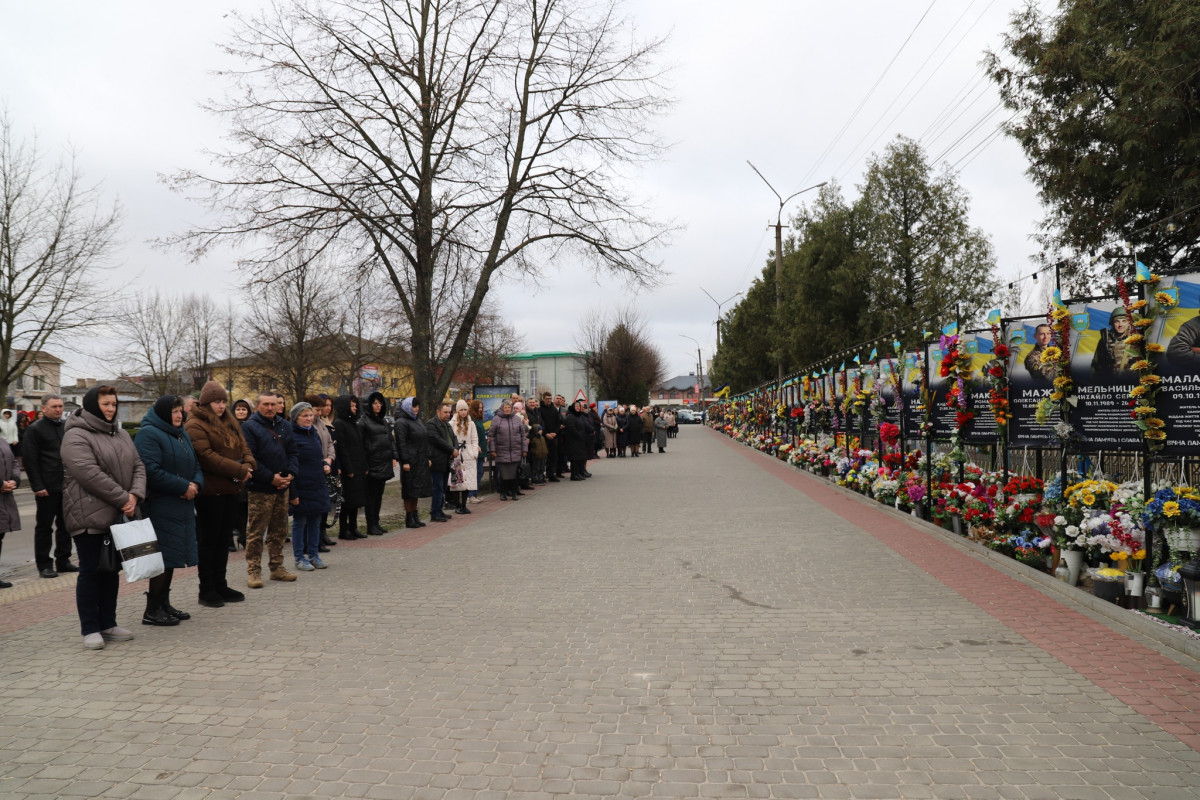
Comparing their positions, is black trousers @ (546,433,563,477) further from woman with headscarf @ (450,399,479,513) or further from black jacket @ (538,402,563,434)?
woman with headscarf @ (450,399,479,513)

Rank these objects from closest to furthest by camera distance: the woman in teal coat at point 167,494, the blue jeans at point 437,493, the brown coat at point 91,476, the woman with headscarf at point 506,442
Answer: the brown coat at point 91,476 → the woman in teal coat at point 167,494 → the blue jeans at point 437,493 → the woman with headscarf at point 506,442

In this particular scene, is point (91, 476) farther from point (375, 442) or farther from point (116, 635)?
point (375, 442)

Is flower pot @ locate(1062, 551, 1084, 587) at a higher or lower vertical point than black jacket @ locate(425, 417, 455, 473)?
lower

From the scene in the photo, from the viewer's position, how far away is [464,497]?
13.6 metres

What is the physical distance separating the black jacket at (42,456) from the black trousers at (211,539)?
109 inches

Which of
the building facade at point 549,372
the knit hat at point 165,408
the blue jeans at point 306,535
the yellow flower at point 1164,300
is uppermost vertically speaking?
the building facade at point 549,372

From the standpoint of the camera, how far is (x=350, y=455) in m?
10.2

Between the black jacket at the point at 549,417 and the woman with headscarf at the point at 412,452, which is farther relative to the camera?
the black jacket at the point at 549,417

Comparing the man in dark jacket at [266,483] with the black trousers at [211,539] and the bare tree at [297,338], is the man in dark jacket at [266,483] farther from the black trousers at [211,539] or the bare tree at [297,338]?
the bare tree at [297,338]

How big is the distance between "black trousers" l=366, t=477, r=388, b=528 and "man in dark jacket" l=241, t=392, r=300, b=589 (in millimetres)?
2979

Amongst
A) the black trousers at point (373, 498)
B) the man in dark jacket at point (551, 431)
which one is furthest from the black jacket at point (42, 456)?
the man in dark jacket at point (551, 431)

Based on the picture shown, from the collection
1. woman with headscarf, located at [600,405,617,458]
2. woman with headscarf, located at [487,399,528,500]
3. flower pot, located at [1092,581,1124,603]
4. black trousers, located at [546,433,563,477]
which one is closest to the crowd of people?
woman with headscarf, located at [487,399,528,500]

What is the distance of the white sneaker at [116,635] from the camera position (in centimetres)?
596

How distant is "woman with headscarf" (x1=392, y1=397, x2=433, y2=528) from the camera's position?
37.1 feet
